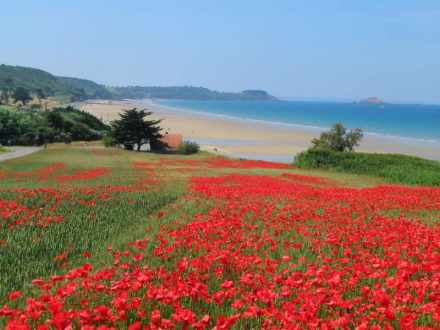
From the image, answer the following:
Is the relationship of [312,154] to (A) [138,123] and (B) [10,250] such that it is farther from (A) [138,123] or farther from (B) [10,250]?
(B) [10,250]

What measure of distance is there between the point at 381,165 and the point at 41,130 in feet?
196

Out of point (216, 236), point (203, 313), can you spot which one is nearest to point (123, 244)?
point (216, 236)

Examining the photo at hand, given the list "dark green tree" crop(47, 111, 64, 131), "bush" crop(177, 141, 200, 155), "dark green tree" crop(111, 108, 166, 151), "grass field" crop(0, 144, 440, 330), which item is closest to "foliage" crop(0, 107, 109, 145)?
"dark green tree" crop(47, 111, 64, 131)

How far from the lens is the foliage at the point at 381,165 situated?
113 feet

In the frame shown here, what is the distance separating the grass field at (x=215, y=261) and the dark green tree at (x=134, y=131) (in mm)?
53014

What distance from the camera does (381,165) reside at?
127ft

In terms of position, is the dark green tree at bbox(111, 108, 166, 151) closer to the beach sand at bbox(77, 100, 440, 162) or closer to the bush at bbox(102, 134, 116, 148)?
the bush at bbox(102, 134, 116, 148)

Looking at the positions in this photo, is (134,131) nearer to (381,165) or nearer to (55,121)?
(55,121)

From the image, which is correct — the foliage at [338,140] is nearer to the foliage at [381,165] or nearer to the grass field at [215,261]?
the foliage at [381,165]

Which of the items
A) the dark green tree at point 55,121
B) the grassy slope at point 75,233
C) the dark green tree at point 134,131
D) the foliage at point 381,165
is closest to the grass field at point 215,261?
the grassy slope at point 75,233

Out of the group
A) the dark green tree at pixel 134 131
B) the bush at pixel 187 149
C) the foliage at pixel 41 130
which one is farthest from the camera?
the foliage at pixel 41 130

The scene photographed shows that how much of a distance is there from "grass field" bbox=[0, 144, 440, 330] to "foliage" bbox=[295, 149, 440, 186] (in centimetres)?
1907

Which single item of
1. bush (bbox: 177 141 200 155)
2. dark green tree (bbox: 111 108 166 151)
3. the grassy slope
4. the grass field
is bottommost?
the grassy slope

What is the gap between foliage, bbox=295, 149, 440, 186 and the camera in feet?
113
